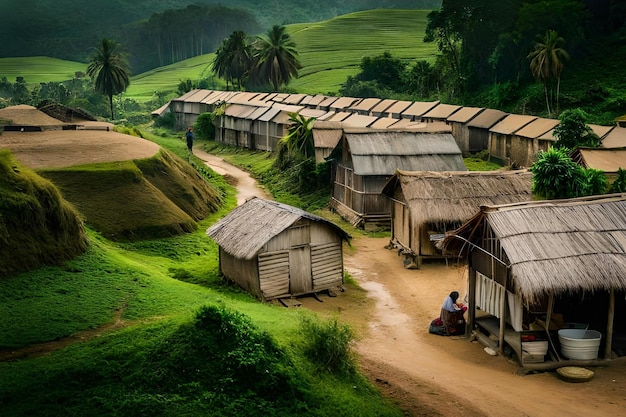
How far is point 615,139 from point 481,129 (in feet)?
38.3

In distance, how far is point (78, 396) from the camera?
13164 millimetres

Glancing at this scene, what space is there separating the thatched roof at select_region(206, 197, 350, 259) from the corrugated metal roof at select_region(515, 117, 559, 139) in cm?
1960

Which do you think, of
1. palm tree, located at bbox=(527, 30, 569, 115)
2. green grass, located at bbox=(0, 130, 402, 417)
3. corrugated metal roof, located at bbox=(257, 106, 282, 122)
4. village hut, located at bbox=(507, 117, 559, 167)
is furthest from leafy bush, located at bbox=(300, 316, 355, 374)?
corrugated metal roof, located at bbox=(257, 106, 282, 122)

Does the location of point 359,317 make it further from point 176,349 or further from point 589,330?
point 176,349

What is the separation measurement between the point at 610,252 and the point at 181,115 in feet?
213

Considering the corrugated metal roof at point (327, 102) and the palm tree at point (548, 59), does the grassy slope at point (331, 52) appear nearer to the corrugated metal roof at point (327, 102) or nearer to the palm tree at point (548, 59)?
the corrugated metal roof at point (327, 102)

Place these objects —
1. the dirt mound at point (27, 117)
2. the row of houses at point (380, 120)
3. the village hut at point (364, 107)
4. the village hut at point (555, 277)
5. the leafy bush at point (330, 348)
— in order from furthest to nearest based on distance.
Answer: the village hut at point (364, 107)
the dirt mound at point (27, 117)
the row of houses at point (380, 120)
the village hut at point (555, 277)
the leafy bush at point (330, 348)

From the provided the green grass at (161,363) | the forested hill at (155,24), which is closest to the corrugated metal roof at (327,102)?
the forested hill at (155,24)

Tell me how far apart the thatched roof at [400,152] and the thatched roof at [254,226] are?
9507 mm

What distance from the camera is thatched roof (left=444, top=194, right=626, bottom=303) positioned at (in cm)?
1623

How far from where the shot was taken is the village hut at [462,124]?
47062 mm

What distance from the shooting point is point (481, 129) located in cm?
4622

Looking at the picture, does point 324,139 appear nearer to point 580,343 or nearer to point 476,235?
point 476,235

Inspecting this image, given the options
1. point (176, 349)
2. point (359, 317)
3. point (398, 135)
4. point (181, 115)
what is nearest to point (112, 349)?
point (176, 349)
